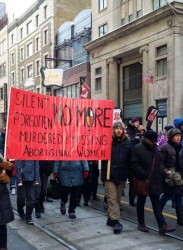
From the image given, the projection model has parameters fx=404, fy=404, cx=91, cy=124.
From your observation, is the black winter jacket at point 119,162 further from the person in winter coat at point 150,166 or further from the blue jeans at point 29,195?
the blue jeans at point 29,195

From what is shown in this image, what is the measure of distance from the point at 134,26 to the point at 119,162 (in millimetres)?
17616

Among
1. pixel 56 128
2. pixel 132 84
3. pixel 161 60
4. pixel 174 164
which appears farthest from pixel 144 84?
pixel 56 128

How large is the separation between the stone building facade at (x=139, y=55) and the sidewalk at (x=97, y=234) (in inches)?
538

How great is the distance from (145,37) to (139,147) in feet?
55.6

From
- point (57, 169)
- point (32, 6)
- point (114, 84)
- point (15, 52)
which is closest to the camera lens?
point (57, 169)

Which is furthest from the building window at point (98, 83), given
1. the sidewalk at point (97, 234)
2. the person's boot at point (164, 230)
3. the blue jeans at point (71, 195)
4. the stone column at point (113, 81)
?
the person's boot at point (164, 230)

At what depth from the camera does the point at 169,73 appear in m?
20.5

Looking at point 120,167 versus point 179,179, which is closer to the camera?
point 120,167

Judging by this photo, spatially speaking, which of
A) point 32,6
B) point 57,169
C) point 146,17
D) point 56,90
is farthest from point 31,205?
point 32,6

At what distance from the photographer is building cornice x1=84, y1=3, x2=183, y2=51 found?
20.2 metres

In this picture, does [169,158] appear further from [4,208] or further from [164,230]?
[4,208]

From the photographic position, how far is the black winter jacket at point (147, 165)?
606 centimetres

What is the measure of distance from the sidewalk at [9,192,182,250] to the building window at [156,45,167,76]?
14.6 meters

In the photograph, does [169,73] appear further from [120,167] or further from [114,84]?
[120,167]
